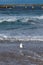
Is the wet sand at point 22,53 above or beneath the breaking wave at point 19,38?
above

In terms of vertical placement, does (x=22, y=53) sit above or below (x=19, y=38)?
above

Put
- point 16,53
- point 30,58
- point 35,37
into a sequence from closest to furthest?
point 30,58, point 16,53, point 35,37

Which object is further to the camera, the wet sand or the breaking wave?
the breaking wave

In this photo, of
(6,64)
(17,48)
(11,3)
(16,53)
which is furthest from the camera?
(11,3)

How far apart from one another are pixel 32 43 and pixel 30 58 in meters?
2.77

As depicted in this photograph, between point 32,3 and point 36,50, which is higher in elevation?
point 36,50

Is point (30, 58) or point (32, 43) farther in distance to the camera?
point (32, 43)

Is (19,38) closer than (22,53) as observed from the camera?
No

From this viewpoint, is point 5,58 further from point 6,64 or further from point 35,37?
point 35,37

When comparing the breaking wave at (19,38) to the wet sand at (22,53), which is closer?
the wet sand at (22,53)

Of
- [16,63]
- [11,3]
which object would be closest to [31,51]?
[16,63]

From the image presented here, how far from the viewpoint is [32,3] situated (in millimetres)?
46594

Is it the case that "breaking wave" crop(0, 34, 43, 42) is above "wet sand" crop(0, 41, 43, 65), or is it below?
below

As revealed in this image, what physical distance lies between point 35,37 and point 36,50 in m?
3.16
